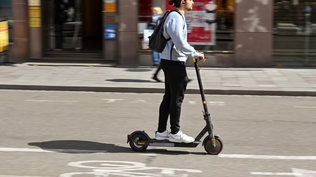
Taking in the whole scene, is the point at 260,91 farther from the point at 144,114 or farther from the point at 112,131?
the point at 112,131

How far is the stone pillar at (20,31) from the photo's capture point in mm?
14539

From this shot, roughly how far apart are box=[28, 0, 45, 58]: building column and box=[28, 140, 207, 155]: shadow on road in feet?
28.7

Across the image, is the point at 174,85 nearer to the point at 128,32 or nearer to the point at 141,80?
the point at 141,80

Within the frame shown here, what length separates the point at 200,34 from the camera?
46.9 feet

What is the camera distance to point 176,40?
548cm

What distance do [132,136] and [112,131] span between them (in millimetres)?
1194

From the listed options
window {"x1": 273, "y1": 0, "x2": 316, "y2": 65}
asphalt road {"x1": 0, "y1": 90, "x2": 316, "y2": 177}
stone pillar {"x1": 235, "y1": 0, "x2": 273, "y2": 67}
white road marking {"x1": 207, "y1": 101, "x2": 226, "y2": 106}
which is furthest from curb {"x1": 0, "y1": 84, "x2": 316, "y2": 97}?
window {"x1": 273, "y1": 0, "x2": 316, "y2": 65}

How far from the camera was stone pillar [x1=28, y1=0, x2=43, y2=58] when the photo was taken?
14594 mm

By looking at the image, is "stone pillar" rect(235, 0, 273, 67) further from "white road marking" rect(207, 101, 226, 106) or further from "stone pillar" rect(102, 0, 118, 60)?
"white road marking" rect(207, 101, 226, 106)

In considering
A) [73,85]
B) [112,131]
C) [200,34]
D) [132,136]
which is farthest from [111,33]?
[132,136]

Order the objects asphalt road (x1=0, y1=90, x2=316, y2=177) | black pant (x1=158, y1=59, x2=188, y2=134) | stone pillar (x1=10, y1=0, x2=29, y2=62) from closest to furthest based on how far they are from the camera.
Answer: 1. asphalt road (x1=0, y1=90, x2=316, y2=177)
2. black pant (x1=158, y1=59, x2=188, y2=134)
3. stone pillar (x1=10, y1=0, x2=29, y2=62)

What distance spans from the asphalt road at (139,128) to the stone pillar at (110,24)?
4.23 meters

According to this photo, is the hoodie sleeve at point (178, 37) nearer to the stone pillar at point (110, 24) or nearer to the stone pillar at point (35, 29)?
the stone pillar at point (110, 24)

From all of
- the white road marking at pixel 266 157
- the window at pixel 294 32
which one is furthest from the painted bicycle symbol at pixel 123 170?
the window at pixel 294 32
